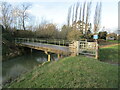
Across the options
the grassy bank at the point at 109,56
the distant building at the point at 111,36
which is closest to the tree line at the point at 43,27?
the distant building at the point at 111,36

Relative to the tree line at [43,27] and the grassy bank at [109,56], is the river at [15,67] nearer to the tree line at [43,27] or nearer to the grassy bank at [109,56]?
the grassy bank at [109,56]

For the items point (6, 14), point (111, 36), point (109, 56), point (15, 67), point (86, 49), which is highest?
point (6, 14)

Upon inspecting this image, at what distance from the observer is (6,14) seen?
63.5 ft

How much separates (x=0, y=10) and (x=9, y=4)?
2.34 m

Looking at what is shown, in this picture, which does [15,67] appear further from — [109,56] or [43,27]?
[43,27]

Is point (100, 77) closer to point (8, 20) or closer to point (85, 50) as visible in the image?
point (85, 50)

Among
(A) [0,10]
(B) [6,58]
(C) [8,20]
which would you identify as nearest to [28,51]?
(B) [6,58]

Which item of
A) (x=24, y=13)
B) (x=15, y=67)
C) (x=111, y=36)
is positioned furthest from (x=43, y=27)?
(x=111, y=36)

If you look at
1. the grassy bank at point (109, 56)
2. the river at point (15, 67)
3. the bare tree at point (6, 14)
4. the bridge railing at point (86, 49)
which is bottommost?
the river at point (15, 67)

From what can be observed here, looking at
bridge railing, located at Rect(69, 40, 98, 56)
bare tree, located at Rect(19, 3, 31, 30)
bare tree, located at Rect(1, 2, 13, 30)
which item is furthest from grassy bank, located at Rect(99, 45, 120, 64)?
bare tree, located at Rect(19, 3, 31, 30)

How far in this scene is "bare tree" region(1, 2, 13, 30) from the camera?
737 inches

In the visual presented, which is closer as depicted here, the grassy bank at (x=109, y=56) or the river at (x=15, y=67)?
the river at (x=15, y=67)

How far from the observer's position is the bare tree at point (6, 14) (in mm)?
18719

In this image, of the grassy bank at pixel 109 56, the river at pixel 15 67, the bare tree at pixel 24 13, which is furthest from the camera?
the bare tree at pixel 24 13
